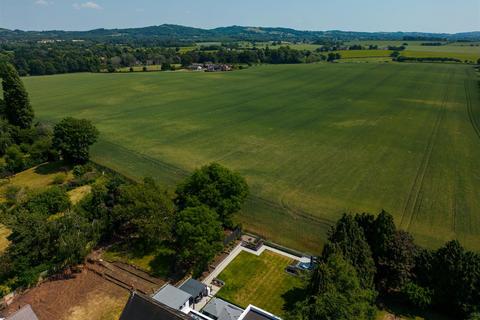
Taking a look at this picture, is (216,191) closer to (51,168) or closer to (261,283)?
(261,283)

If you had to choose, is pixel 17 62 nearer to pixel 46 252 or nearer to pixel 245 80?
pixel 245 80

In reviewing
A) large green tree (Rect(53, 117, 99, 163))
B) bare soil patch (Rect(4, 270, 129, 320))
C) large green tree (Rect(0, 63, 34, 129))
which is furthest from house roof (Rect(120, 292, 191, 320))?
large green tree (Rect(0, 63, 34, 129))

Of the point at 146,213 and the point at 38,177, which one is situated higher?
the point at 146,213

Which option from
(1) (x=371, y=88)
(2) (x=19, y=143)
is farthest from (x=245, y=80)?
(2) (x=19, y=143)

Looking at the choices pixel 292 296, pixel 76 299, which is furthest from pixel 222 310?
pixel 76 299

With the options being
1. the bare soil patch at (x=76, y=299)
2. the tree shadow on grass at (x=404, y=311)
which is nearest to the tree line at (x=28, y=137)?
the bare soil patch at (x=76, y=299)

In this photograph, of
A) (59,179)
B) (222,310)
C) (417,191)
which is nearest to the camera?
(222,310)

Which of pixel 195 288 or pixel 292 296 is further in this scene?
pixel 292 296
